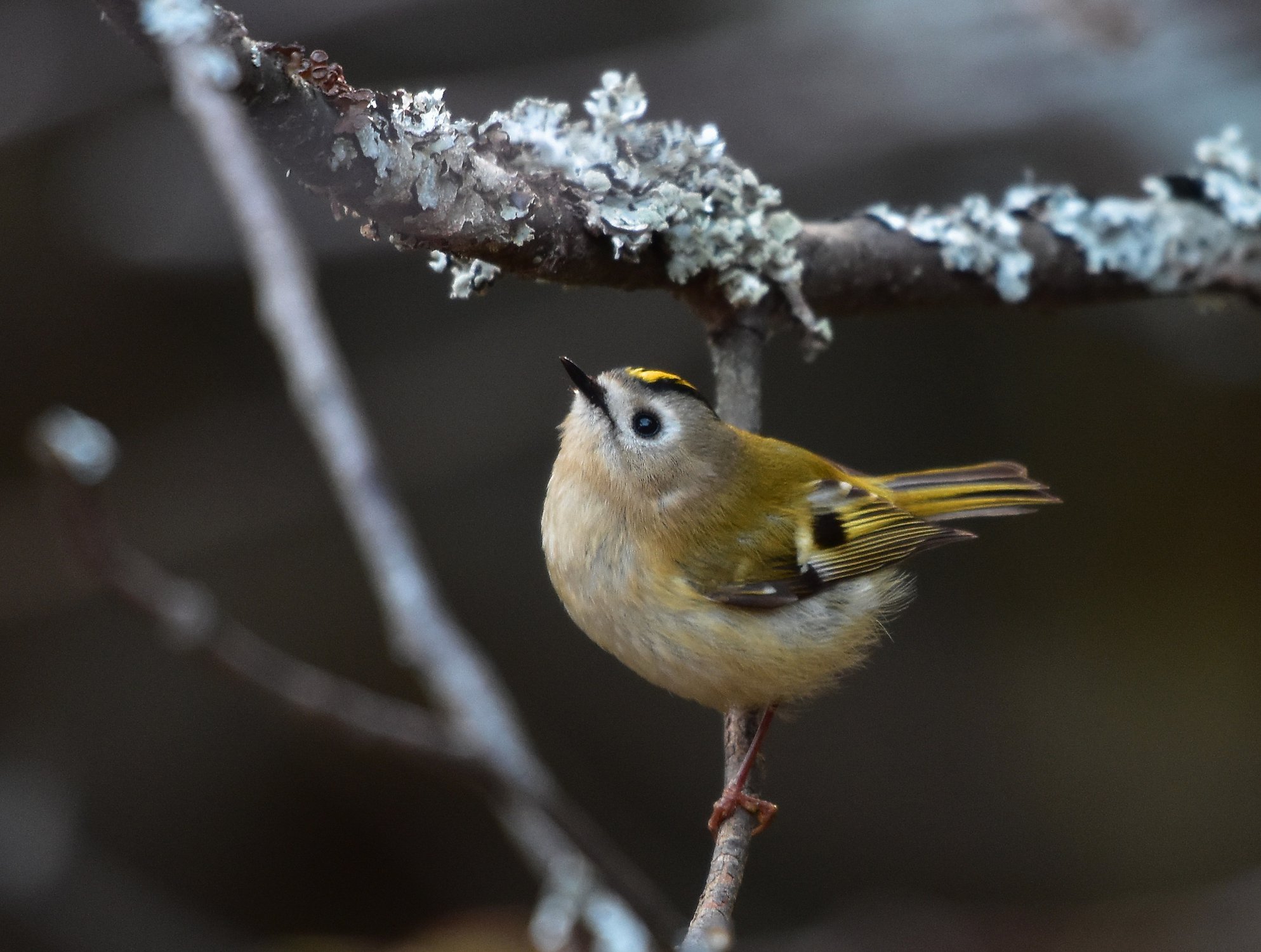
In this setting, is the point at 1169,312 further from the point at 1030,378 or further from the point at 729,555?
the point at 729,555

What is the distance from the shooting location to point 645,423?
1629mm

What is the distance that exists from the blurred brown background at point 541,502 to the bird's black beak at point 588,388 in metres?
0.99

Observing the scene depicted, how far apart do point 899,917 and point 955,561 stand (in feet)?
3.34

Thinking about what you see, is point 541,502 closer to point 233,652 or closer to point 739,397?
point 739,397

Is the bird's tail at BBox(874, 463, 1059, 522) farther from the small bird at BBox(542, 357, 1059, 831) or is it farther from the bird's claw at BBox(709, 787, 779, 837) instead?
the bird's claw at BBox(709, 787, 779, 837)

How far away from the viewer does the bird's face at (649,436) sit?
161cm

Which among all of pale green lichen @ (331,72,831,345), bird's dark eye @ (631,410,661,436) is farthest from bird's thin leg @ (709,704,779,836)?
pale green lichen @ (331,72,831,345)

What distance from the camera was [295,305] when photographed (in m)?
1.09

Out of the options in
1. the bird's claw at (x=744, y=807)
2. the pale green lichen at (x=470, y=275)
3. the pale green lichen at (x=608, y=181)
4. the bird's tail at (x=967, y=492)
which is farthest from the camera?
the bird's tail at (x=967, y=492)

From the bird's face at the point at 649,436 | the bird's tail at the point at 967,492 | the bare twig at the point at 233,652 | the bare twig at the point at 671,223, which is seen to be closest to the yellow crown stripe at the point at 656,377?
the bird's face at the point at 649,436

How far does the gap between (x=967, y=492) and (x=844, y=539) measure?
0.27 metres

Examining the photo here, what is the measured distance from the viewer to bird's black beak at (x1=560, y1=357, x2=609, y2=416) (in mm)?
1542

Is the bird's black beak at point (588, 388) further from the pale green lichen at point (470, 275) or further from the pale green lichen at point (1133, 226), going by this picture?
the pale green lichen at point (1133, 226)

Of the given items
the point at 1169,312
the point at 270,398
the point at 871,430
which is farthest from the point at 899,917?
the point at 270,398
